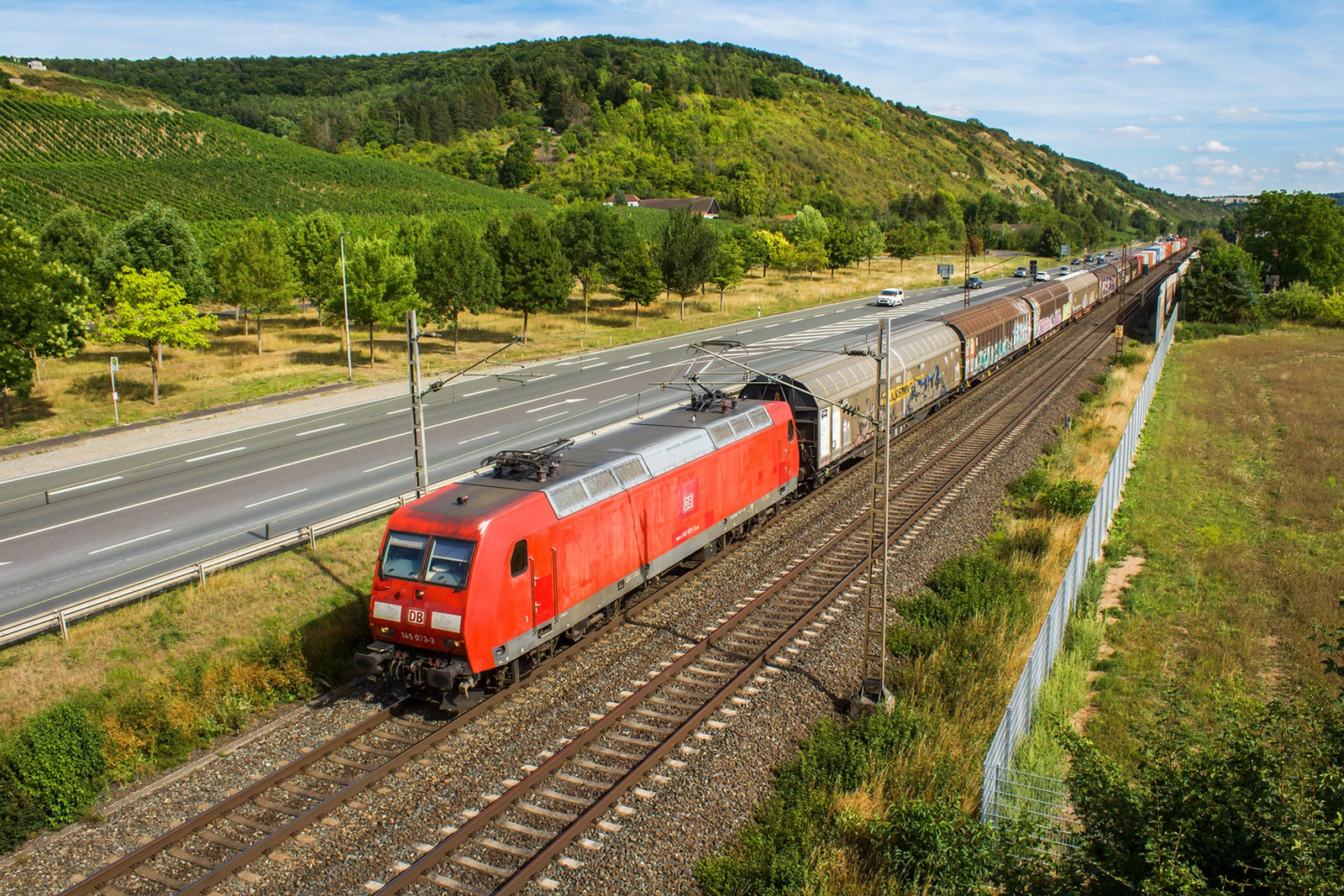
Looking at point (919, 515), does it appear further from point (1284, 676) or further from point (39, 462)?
point (39, 462)

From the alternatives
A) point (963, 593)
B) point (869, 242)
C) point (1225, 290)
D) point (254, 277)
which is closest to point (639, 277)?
point (254, 277)

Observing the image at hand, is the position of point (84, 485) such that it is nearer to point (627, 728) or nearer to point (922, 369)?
point (627, 728)

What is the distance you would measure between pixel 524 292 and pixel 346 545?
125 ft

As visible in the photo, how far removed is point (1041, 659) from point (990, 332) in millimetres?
32178

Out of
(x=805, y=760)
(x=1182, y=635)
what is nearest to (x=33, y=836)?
(x=805, y=760)

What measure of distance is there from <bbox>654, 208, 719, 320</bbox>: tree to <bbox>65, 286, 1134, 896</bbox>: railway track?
165ft

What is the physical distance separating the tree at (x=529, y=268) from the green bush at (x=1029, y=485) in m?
36.6

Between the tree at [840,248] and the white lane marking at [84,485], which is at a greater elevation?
the tree at [840,248]

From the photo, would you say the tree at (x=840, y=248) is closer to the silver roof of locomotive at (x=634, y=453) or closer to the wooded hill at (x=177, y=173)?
the wooded hill at (x=177, y=173)

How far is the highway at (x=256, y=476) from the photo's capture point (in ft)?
71.7

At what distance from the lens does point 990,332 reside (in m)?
43.0

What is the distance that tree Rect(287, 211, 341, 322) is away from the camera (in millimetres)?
52031

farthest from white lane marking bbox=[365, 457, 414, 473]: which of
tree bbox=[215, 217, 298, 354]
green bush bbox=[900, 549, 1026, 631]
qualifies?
tree bbox=[215, 217, 298, 354]

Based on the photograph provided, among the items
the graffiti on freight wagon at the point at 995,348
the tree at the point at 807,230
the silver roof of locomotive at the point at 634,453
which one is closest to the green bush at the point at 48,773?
the silver roof of locomotive at the point at 634,453
